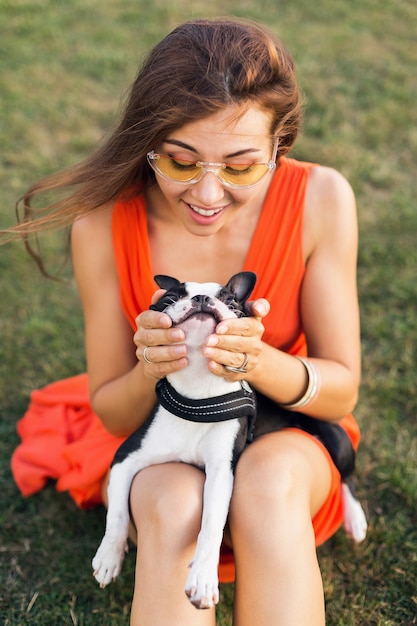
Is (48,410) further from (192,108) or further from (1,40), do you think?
(1,40)

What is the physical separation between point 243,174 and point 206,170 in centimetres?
13

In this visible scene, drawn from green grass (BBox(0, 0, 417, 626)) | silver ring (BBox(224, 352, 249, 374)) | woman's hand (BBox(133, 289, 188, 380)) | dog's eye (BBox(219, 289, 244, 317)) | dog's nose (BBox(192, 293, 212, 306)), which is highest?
dog's nose (BBox(192, 293, 212, 306))

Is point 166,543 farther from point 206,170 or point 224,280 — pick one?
point 206,170

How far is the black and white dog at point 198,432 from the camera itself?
2098 mm

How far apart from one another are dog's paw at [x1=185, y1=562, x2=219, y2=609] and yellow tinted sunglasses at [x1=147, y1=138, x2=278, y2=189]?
4.03ft

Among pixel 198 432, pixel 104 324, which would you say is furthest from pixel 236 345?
pixel 104 324

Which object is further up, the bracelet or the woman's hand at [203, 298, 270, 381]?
the woman's hand at [203, 298, 270, 381]

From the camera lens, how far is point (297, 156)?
5602 millimetres

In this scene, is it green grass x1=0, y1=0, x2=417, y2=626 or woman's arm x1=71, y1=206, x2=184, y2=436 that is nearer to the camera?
woman's arm x1=71, y1=206, x2=184, y2=436

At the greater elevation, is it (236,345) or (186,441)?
(236,345)

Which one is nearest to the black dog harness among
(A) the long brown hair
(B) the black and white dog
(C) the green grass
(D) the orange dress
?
(B) the black and white dog

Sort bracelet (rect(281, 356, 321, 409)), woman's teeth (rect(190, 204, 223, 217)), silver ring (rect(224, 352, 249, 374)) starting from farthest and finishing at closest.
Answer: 1. bracelet (rect(281, 356, 321, 409))
2. woman's teeth (rect(190, 204, 223, 217))
3. silver ring (rect(224, 352, 249, 374))

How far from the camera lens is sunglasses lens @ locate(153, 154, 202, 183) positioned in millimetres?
2318

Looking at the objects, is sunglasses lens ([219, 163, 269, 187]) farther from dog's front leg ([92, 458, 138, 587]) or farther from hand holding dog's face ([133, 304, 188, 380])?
dog's front leg ([92, 458, 138, 587])
